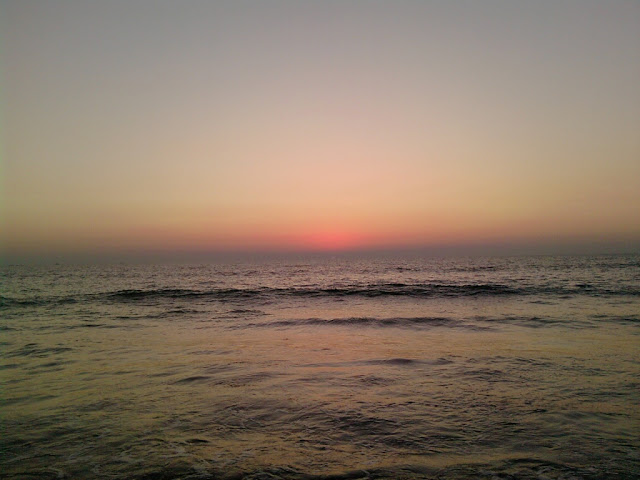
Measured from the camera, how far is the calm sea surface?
Answer: 5.70 metres

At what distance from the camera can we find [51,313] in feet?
81.6

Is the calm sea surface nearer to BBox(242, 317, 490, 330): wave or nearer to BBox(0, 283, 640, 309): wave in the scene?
BBox(242, 317, 490, 330): wave

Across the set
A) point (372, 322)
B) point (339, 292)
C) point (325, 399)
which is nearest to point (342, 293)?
point (339, 292)

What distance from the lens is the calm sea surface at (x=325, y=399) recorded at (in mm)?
5703

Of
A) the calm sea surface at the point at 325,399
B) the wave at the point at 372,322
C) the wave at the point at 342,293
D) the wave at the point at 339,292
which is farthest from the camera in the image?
the wave at the point at 339,292

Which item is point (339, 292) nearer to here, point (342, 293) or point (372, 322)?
point (342, 293)

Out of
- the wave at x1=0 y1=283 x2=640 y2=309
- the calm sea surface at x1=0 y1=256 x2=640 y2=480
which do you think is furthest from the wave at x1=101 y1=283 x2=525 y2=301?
the calm sea surface at x1=0 y1=256 x2=640 y2=480

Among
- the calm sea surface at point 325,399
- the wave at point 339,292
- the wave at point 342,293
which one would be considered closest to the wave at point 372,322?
the calm sea surface at point 325,399

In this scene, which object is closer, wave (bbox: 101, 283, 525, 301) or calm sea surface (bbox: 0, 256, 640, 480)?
calm sea surface (bbox: 0, 256, 640, 480)

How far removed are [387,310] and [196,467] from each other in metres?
20.3

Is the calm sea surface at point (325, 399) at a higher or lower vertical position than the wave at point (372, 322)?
higher

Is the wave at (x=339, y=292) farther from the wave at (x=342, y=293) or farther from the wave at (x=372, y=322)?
the wave at (x=372, y=322)

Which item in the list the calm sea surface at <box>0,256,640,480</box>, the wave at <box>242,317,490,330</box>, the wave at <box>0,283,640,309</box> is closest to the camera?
the calm sea surface at <box>0,256,640,480</box>

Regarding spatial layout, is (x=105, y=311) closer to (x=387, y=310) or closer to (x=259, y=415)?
(x=387, y=310)
